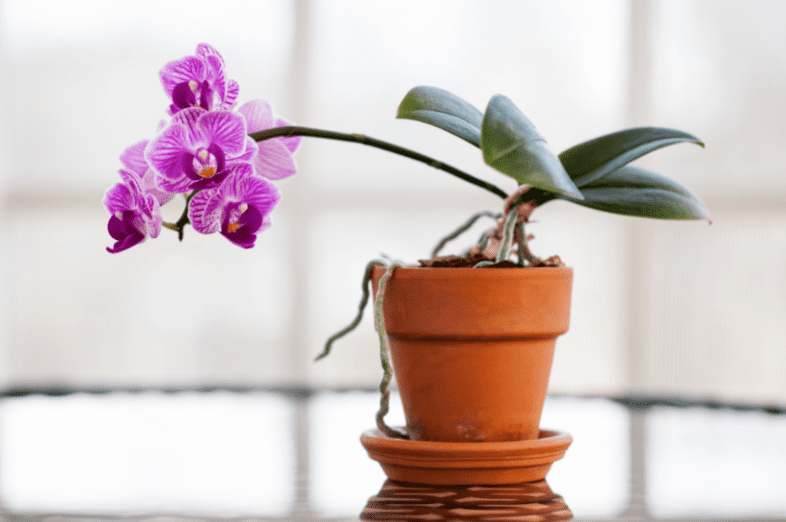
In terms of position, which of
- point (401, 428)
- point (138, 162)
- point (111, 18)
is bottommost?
point (401, 428)

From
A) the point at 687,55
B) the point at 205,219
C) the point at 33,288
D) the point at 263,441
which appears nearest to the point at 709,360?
the point at 687,55

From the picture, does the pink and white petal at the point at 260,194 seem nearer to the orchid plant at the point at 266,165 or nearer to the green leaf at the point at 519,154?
the orchid plant at the point at 266,165

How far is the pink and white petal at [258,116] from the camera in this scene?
0.64m

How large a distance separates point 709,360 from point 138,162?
1.38 m

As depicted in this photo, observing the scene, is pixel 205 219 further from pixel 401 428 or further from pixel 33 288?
pixel 33 288

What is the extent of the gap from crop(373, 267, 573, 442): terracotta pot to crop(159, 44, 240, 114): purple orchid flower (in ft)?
0.66

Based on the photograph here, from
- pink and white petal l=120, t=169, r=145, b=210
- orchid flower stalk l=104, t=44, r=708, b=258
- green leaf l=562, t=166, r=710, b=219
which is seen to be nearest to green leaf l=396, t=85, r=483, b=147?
orchid flower stalk l=104, t=44, r=708, b=258

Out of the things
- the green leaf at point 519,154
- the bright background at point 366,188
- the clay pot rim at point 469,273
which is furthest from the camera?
the bright background at point 366,188

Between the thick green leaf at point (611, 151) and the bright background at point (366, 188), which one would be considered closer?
the thick green leaf at point (611, 151)

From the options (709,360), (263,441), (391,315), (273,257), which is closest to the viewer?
(391,315)

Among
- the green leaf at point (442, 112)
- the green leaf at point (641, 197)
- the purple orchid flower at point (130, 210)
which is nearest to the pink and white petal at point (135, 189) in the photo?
the purple orchid flower at point (130, 210)

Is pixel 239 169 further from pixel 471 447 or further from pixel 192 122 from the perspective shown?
pixel 471 447

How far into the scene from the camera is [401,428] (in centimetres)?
70

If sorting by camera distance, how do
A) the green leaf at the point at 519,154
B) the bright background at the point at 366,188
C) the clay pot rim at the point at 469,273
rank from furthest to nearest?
1. the bright background at the point at 366,188
2. the clay pot rim at the point at 469,273
3. the green leaf at the point at 519,154
